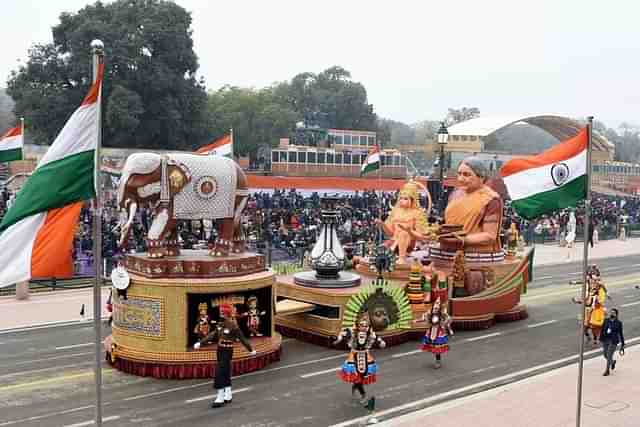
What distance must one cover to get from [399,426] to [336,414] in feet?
4.09

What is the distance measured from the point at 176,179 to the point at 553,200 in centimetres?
750

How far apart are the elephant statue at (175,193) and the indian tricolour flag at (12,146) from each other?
9882mm

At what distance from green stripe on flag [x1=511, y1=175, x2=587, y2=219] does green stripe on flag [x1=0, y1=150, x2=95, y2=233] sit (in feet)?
22.3

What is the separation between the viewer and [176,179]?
48.2 feet

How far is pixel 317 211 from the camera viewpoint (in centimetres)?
3612

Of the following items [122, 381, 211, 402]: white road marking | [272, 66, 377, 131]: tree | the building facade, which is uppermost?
[272, 66, 377, 131]: tree

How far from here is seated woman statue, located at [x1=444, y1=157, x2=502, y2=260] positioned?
19.3 m

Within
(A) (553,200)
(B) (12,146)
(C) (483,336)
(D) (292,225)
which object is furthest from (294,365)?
(D) (292,225)

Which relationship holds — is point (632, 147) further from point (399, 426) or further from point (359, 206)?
point (399, 426)

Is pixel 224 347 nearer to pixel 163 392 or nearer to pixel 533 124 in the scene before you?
pixel 163 392

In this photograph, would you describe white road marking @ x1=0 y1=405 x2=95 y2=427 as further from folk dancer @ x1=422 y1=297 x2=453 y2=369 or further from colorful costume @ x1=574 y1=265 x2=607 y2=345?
colorful costume @ x1=574 y1=265 x2=607 y2=345

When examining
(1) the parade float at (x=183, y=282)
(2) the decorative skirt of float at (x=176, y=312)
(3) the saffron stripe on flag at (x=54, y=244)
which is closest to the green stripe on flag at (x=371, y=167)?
(1) the parade float at (x=183, y=282)

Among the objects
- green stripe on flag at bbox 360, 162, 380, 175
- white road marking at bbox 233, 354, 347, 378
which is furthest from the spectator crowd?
white road marking at bbox 233, 354, 347, 378

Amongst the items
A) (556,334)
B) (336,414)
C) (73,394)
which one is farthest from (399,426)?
(556,334)
